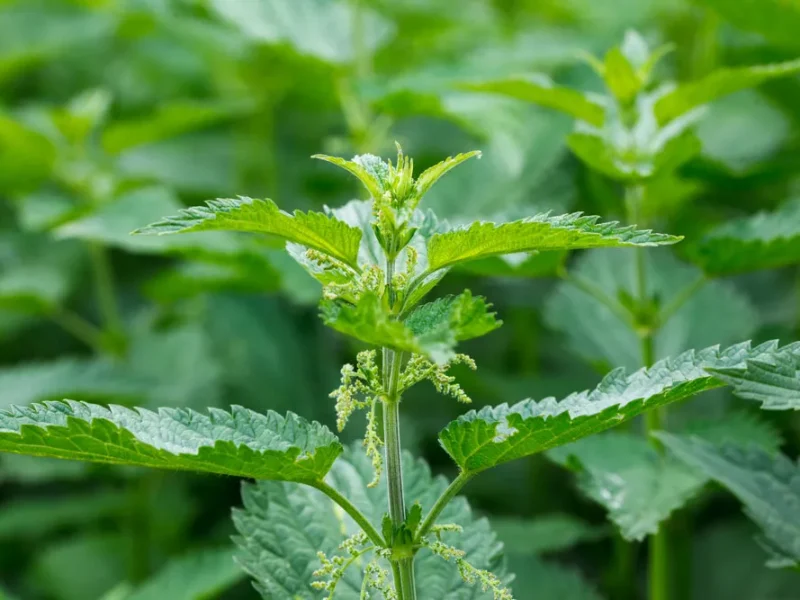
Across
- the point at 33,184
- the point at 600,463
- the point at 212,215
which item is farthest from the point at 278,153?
the point at 212,215

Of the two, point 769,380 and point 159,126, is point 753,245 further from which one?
point 159,126

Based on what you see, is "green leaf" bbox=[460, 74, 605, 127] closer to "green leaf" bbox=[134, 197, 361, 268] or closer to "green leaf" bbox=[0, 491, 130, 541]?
"green leaf" bbox=[134, 197, 361, 268]

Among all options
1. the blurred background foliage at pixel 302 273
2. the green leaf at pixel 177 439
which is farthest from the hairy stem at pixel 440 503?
the blurred background foliage at pixel 302 273

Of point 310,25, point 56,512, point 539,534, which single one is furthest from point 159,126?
point 539,534

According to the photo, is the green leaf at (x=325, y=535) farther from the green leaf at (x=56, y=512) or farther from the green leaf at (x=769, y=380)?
the green leaf at (x=56, y=512)

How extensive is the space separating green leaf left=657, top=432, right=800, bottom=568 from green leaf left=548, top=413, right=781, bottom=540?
0.04 metres

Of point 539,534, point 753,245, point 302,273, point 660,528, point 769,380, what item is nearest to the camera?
point 769,380

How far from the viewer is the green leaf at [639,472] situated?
3.49 feet

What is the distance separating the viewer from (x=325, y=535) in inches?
37.5

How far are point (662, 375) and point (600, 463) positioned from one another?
16.9 inches

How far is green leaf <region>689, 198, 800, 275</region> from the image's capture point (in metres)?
1.14

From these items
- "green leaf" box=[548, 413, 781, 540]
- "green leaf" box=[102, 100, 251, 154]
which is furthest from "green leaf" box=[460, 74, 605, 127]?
"green leaf" box=[102, 100, 251, 154]

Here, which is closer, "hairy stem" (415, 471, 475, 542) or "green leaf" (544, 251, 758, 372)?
"hairy stem" (415, 471, 475, 542)

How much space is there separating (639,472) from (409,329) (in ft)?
2.03
